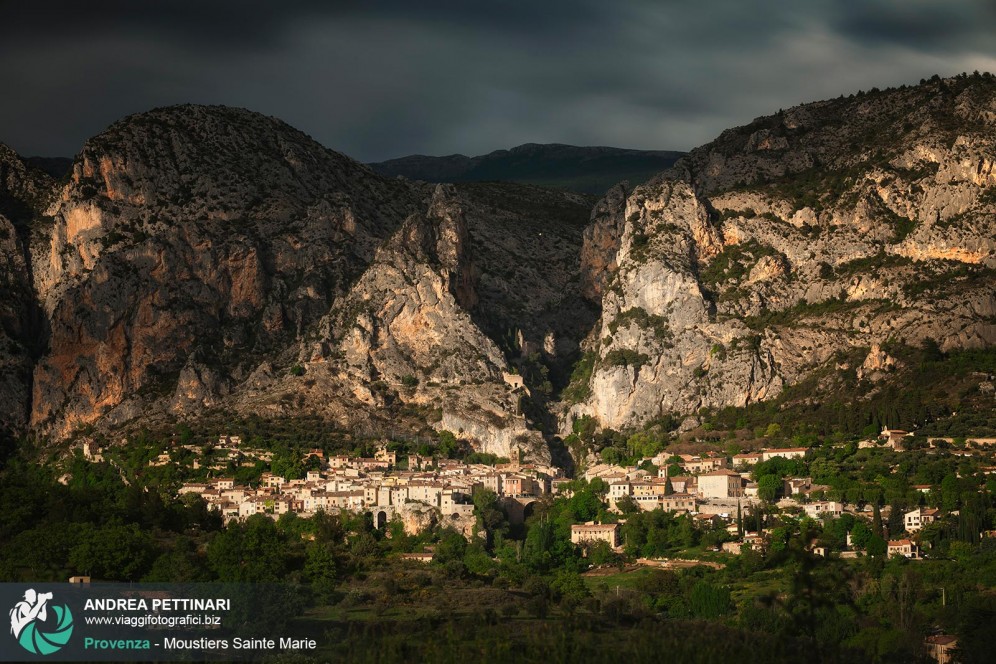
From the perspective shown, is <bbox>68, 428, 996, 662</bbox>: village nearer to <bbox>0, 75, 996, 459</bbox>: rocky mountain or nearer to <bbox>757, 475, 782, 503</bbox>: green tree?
<bbox>757, 475, 782, 503</bbox>: green tree

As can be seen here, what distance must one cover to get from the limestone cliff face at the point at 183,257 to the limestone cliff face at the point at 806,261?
25496mm

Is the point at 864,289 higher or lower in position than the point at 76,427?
higher

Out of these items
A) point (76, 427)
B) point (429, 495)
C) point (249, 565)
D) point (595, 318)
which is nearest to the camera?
point (249, 565)

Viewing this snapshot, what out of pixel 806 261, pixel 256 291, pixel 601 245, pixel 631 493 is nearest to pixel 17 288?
pixel 256 291

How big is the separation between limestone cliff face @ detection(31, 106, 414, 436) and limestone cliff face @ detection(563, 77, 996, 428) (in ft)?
83.6

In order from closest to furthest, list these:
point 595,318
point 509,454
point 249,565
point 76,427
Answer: point 249,565 < point 509,454 < point 76,427 < point 595,318

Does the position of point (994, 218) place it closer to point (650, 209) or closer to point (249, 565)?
point (650, 209)

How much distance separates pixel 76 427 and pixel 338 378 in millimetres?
21768

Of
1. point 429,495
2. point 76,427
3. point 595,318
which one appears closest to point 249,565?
point 429,495

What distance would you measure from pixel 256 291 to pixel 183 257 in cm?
664

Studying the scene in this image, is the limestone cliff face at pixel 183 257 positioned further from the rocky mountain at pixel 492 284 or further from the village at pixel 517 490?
the village at pixel 517 490

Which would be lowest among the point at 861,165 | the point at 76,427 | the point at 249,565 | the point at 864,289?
the point at 249,565

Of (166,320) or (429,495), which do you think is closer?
(429,495)

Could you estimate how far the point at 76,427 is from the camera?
15075cm
